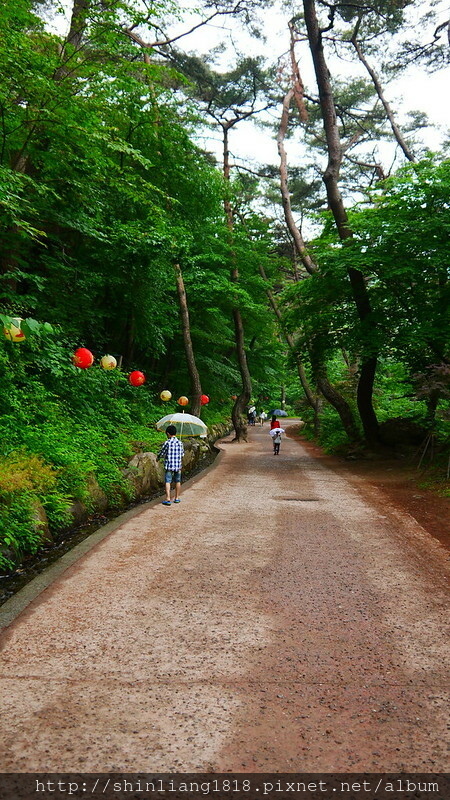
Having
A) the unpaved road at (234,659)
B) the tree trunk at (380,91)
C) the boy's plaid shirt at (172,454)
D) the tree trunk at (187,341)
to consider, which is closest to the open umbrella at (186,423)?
the boy's plaid shirt at (172,454)

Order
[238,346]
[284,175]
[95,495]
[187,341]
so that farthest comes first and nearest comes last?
[238,346] → [284,175] → [187,341] → [95,495]

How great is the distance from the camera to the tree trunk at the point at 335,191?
46.8 feet

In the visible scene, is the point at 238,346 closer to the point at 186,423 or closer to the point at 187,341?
the point at 187,341

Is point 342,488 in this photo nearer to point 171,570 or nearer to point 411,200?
point 171,570

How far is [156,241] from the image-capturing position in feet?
38.8

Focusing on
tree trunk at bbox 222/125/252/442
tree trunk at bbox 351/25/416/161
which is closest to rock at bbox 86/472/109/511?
tree trunk at bbox 222/125/252/442

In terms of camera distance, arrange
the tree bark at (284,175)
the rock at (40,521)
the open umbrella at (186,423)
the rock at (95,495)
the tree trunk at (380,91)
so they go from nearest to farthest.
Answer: the rock at (40,521) < the rock at (95,495) < the open umbrella at (186,423) < the tree trunk at (380,91) < the tree bark at (284,175)

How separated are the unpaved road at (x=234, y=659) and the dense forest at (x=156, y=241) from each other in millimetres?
1806

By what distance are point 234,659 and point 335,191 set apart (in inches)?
599

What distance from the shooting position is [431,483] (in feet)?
34.1

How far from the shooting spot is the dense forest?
788cm

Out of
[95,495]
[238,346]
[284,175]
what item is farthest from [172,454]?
[284,175]

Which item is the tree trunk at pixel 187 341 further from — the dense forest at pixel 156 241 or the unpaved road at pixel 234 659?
the unpaved road at pixel 234 659

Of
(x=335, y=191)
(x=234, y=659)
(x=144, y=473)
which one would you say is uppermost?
(x=335, y=191)
